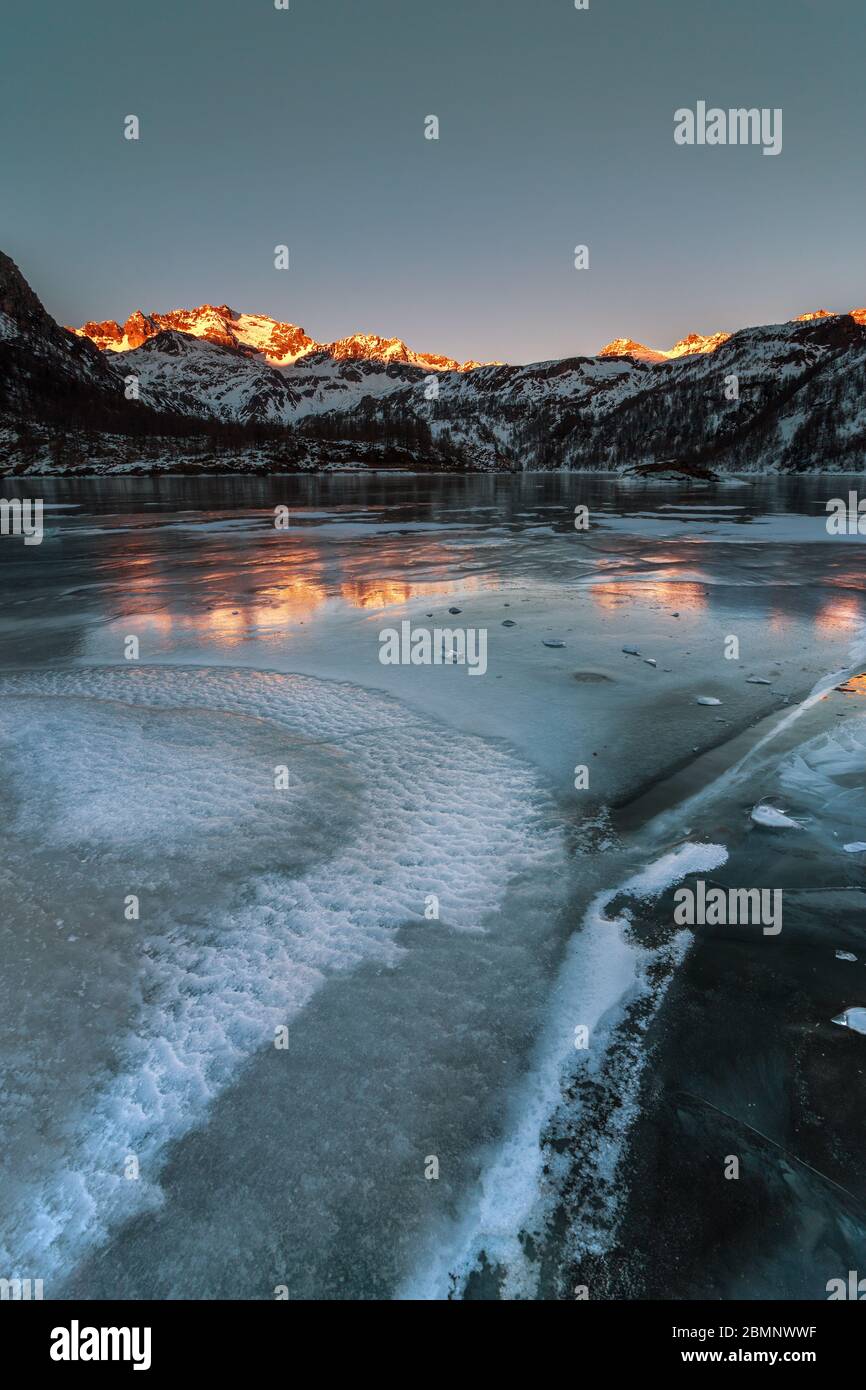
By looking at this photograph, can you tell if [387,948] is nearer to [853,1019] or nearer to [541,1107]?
[541,1107]

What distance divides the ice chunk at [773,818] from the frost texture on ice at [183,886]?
1.35 m

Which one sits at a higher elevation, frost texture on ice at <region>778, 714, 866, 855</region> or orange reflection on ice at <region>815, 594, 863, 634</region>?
orange reflection on ice at <region>815, 594, 863, 634</region>

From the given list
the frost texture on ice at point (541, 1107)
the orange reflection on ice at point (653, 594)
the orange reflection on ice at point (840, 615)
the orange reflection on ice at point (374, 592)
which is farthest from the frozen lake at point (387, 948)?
the orange reflection on ice at point (374, 592)

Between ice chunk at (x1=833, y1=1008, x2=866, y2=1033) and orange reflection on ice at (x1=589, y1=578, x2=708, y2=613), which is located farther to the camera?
orange reflection on ice at (x1=589, y1=578, x2=708, y2=613)

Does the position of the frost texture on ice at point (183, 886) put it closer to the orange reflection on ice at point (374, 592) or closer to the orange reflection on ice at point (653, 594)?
the orange reflection on ice at point (374, 592)

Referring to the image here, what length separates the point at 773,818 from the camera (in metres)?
4.05

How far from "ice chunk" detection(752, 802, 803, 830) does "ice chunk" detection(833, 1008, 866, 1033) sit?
1476mm

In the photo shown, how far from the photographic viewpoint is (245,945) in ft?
9.98

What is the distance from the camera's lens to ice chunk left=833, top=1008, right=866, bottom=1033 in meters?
2.54

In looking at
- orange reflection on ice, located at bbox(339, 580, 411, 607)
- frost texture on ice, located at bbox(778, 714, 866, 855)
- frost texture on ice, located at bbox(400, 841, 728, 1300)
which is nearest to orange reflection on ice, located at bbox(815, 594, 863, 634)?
frost texture on ice, located at bbox(778, 714, 866, 855)

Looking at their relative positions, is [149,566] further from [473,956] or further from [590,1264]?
[590,1264]

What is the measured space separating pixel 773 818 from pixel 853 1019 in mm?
1627

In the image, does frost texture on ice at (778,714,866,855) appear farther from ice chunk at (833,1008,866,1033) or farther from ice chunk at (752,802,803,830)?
ice chunk at (833,1008,866,1033)

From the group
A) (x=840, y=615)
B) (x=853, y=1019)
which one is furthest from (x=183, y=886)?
(x=840, y=615)
